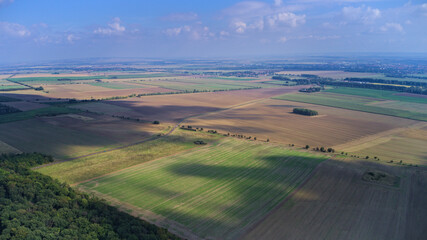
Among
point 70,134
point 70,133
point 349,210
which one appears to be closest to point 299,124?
point 349,210

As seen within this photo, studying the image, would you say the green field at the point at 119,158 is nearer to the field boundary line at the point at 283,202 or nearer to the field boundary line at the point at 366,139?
the field boundary line at the point at 283,202

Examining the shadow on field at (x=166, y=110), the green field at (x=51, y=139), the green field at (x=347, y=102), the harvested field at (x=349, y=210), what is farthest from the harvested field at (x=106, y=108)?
the green field at (x=347, y=102)

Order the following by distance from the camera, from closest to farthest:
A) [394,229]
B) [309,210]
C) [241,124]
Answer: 1. [394,229]
2. [309,210]
3. [241,124]

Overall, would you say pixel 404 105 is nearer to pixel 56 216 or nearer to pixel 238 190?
pixel 238 190

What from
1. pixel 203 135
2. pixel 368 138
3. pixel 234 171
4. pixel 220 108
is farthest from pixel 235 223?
pixel 220 108

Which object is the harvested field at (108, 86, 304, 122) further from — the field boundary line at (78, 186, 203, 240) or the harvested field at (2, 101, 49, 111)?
the field boundary line at (78, 186, 203, 240)

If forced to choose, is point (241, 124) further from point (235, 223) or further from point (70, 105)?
point (70, 105)
